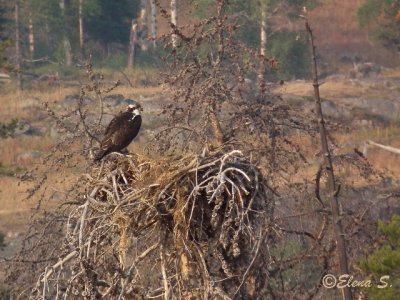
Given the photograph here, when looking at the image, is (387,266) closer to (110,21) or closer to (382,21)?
(382,21)

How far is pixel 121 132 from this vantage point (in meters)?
11.3

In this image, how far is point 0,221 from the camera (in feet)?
95.7

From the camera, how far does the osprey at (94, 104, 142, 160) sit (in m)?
10.6

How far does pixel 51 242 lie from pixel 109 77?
36.1 meters

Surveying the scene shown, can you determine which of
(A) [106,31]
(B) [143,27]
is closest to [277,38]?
(A) [106,31]

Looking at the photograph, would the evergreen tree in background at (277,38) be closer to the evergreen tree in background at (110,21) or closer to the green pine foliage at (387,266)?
the evergreen tree in background at (110,21)

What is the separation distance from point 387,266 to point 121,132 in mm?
2976

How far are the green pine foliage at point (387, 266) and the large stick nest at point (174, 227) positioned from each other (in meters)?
2.30

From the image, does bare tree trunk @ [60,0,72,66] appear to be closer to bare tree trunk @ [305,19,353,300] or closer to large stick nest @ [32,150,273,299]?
large stick nest @ [32,150,273,299]

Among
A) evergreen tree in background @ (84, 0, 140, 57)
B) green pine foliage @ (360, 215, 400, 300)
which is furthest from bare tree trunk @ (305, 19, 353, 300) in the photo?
evergreen tree in background @ (84, 0, 140, 57)

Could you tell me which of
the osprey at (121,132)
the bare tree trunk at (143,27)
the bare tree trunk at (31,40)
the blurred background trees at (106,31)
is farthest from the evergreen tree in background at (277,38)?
the osprey at (121,132)

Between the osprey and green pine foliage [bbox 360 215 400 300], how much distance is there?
269 centimetres

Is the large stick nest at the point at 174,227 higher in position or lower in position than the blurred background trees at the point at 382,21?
higher

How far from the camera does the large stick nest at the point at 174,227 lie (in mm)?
8336
